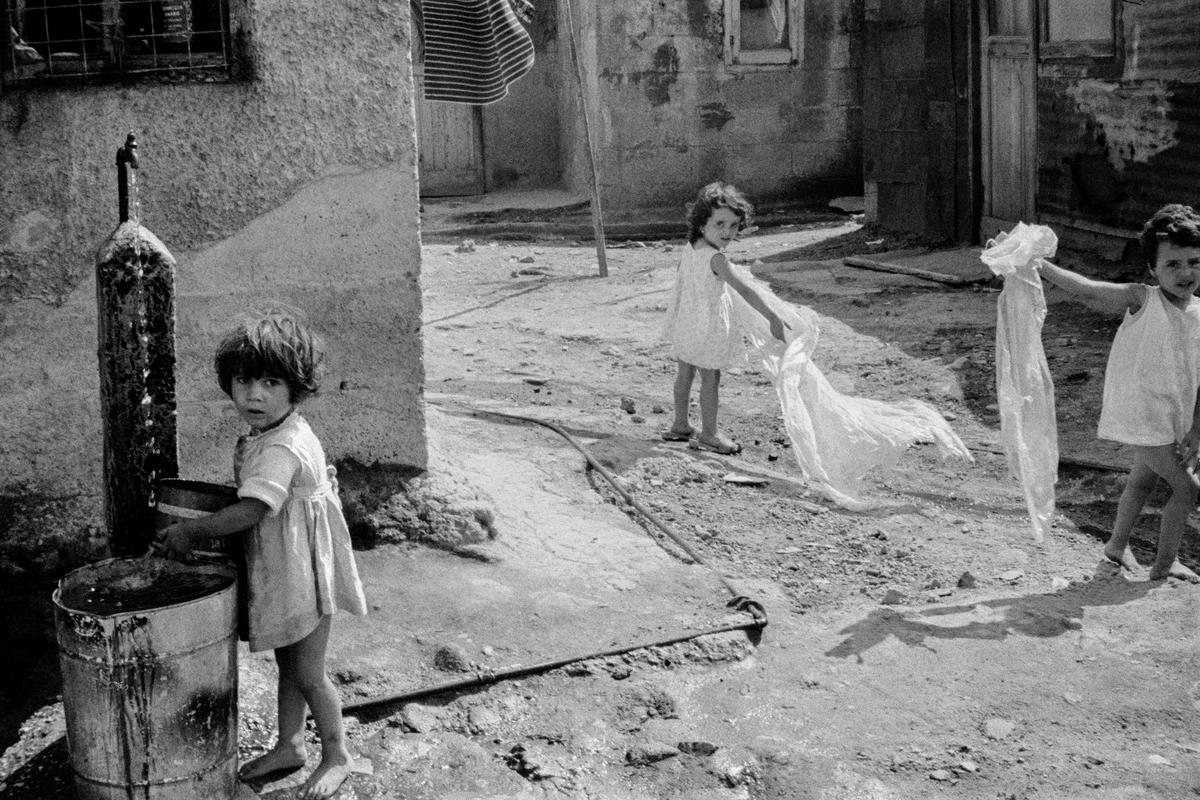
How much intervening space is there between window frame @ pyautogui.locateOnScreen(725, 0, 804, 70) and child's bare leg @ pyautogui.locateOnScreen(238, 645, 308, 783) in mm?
12332

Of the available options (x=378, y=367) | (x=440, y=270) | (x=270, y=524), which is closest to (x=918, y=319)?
(x=440, y=270)

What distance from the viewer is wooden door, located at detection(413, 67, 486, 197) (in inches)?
671

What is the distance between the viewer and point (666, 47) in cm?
1455

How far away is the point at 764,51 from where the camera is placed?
14.9 meters

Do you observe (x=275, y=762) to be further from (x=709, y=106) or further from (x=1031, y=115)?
(x=709, y=106)

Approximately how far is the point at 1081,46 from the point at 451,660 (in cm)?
782

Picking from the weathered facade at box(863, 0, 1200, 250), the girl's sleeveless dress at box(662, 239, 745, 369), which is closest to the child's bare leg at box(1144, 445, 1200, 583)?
the girl's sleeveless dress at box(662, 239, 745, 369)

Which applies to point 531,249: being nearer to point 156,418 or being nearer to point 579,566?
point 579,566

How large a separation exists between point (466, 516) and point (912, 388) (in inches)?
143

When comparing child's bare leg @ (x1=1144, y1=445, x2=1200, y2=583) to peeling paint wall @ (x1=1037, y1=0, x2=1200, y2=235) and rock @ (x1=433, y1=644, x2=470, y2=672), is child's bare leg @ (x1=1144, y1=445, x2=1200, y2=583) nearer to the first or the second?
rock @ (x1=433, y1=644, x2=470, y2=672)

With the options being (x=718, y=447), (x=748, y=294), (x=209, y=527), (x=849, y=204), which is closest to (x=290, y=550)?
(x=209, y=527)

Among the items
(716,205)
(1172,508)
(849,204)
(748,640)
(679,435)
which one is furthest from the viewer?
(849,204)

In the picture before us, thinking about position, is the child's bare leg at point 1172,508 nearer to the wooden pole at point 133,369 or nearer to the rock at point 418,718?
the rock at point 418,718

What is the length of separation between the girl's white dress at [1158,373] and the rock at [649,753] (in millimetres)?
2017
